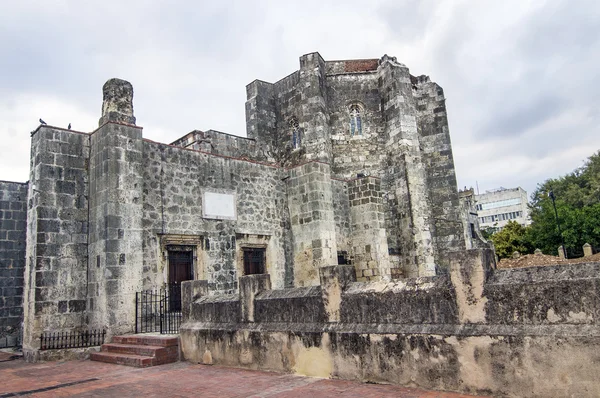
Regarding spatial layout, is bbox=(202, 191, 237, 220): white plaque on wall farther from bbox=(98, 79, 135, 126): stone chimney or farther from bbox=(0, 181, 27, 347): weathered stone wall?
bbox=(0, 181, 27, 347): weathered stone wall

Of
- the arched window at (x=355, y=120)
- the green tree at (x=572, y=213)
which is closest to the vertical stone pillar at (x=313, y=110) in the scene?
the arched window at (x=355, y=120)

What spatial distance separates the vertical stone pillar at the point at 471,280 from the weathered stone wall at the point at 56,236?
8.50 m

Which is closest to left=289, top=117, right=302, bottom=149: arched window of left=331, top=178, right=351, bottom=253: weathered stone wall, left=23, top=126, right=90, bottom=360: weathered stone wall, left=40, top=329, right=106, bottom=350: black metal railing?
left=331, top=178, right=351, bottom=253: weathered stone wall

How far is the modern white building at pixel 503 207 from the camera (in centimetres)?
7231

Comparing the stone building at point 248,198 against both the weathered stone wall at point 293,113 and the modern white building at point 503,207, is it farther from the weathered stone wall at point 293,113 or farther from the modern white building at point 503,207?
the modern white building at point 503,207

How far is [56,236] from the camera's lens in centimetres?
1009

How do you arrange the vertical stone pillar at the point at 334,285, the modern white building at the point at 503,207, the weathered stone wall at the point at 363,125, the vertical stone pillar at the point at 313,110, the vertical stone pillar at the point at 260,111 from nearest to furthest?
the vertical stone pillar at the point at 334,285, the vertical stone pillar at the point at 313,110, the weathered stone wall at the point at 363,125, the vertical stone pillar at the point at 260,111, the modern white building at the point at 503,207

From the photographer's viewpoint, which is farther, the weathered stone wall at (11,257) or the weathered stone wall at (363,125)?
the weathered stone wall at (363,125)

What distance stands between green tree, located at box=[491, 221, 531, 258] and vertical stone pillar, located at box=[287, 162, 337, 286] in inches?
1331

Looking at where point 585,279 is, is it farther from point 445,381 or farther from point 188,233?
point 188,233

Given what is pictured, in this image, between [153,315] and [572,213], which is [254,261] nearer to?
[153,315]

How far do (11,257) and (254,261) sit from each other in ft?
21.9

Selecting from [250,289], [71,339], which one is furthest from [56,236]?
[250,289]

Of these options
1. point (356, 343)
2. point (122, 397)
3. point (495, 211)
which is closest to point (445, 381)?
point (356, 343)
